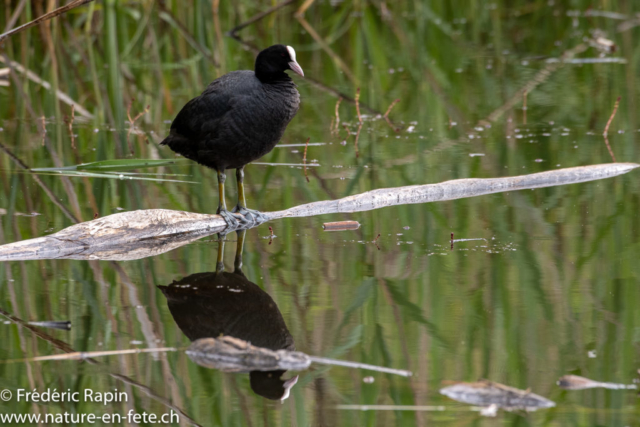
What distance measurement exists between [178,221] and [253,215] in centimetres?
46

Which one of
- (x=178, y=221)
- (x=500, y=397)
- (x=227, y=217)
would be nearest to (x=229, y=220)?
(x=227, y=217)

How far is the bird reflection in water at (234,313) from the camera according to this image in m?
2.88

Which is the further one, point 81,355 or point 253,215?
point 253,215

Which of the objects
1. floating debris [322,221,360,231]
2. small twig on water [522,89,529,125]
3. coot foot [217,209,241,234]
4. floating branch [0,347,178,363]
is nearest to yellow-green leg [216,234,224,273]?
coot foot [217,209,241,234]

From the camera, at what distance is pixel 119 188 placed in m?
5.52

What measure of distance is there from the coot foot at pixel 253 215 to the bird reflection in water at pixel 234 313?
66 centimetres

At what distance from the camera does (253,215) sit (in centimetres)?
473

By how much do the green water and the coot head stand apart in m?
0.81

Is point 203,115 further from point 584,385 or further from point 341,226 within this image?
point 584,385

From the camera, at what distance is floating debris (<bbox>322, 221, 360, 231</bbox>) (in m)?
4.61

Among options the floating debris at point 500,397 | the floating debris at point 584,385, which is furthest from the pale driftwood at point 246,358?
the floating debris at point 584,385

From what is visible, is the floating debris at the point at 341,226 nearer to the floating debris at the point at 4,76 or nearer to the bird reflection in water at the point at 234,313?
the bird reflection in water at the point at 234,313

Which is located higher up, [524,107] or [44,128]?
[524,107]

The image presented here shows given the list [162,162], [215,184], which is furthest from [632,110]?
[162,162]
